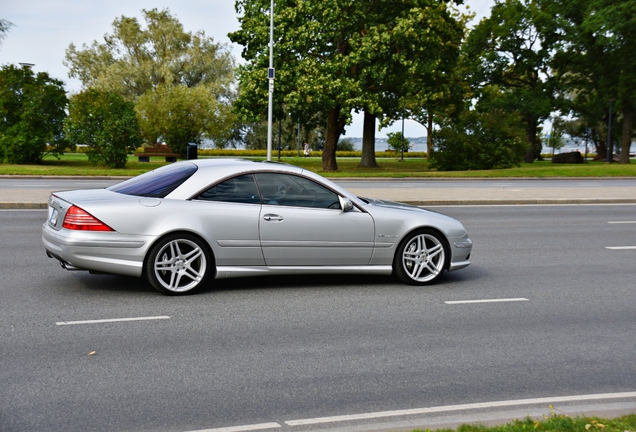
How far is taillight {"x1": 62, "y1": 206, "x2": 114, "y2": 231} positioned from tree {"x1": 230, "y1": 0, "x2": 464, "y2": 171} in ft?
87.8

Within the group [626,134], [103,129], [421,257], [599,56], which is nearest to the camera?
[421,257]

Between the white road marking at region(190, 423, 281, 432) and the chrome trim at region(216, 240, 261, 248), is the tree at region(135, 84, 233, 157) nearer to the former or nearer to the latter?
the chrome trim at region(216, 240, 261, 248)

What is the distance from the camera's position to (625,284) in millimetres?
9688

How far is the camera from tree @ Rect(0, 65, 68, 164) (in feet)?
116

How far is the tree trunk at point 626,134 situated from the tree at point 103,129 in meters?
34.9

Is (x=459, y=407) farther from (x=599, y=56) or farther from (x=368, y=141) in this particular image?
(x=599, y=56)

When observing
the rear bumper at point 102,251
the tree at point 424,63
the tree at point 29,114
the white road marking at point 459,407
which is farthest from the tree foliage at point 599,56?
the white road marking at point 459,407

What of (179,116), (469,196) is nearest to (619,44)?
(179,116)

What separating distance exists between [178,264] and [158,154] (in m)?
37.8

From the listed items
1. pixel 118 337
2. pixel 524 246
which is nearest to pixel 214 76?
pixel 524 246

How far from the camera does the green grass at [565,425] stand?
4.37 metres

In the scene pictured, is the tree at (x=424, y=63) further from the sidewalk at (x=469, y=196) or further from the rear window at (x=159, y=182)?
the rear window at (x=159, y=182)

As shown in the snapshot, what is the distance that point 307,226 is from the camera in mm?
8586

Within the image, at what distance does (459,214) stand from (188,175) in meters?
10.4
